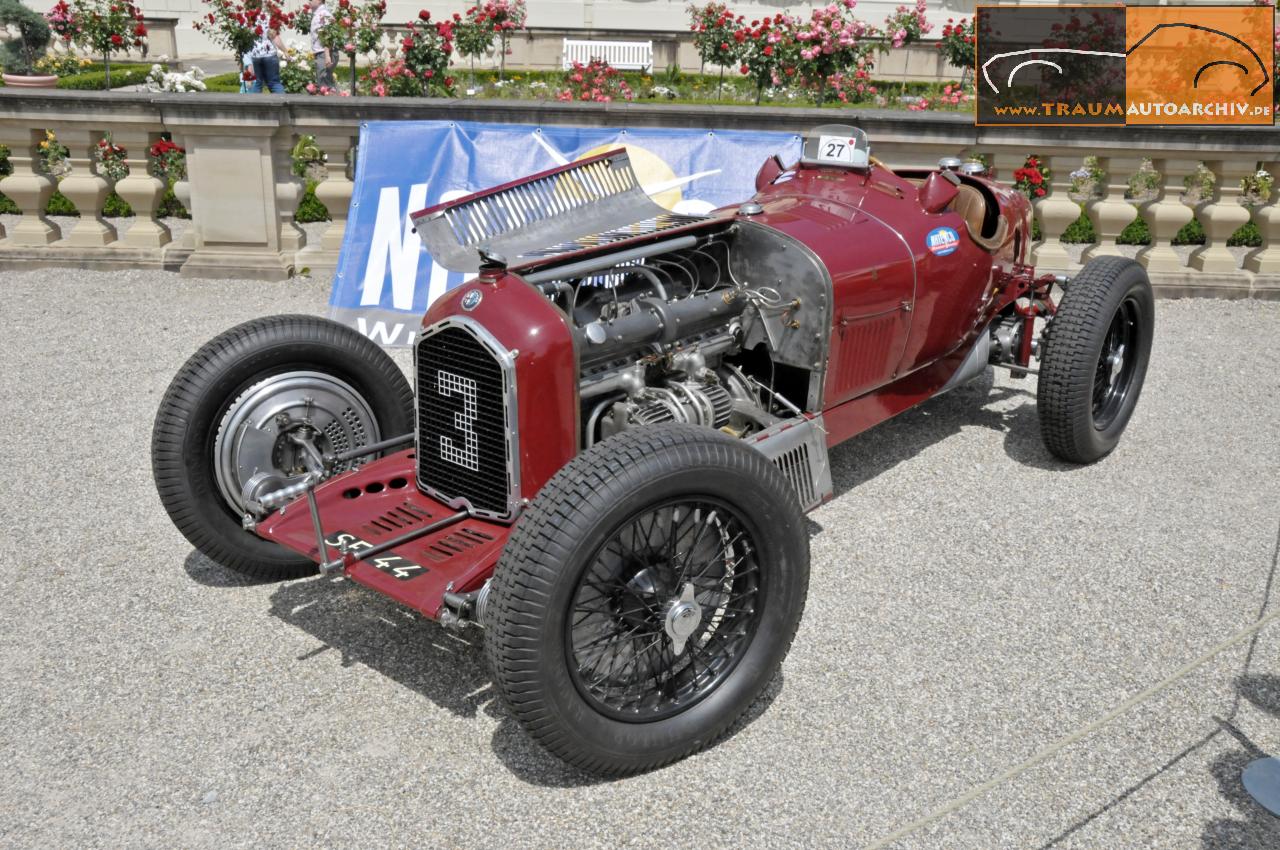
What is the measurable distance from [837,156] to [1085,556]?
80.9 inches

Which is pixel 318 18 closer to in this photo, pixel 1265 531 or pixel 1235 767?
pixel 1265 531

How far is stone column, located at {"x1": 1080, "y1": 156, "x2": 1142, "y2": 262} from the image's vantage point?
25.7 ft

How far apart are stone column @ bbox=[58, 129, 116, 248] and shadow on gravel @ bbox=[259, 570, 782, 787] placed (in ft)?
15.9

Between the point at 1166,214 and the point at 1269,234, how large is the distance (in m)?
0.89

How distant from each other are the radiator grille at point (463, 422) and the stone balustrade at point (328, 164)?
13.6 ft

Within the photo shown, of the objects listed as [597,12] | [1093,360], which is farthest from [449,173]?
[597,12]

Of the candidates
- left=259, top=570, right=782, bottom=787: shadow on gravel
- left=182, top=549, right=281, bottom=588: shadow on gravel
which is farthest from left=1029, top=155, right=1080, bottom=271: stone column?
left=182, top=549, right=281, bottom=588: shadow on gravel

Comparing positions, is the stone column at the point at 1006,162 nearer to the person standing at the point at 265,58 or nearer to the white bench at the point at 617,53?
the person standing at the point at 265,58

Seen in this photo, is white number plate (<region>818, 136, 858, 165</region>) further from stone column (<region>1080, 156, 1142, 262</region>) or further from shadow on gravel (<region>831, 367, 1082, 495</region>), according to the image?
stone column (<region>1080, 156, 1142, 262</region>)

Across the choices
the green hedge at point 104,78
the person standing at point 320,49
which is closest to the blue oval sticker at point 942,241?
the person standing at point 320,49

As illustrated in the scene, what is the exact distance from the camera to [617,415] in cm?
381

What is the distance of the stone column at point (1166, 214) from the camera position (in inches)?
312

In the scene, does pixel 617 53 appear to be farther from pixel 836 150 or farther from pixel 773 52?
pixel 836 150

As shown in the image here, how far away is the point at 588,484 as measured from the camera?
2.87 m
